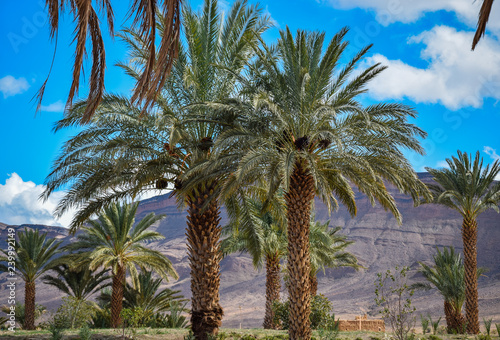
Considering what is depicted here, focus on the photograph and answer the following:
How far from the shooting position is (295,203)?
42.1 ft

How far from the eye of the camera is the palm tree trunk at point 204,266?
13016mm

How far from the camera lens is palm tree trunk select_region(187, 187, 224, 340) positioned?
13.0 meters

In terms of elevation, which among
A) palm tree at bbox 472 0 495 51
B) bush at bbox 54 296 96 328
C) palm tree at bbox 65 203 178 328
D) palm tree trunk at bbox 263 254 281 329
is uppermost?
palm tree at bbox 472 0 495 51

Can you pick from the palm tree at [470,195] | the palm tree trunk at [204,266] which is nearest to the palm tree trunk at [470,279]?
the palm tree at [470,195]

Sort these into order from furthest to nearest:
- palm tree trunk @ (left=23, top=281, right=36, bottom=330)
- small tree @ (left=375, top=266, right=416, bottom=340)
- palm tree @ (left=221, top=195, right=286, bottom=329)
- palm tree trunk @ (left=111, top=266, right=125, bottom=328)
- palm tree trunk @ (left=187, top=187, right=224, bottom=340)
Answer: palm tree trunk @ (left=23, top=281, right=36, bottom=330), palm tree trunk @ (left=111, top=266, right=125, bottom=328), palm tree @ (left=221, top=195, right=286, bottom=329), palm tree trunk @ (left=187, top=187, right=224, bottom=340), small tree @ (left=375, top=266, right=416, bottom=340)

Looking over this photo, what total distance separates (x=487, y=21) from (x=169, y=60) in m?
2.57

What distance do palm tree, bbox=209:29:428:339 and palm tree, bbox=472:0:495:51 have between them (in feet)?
28.6

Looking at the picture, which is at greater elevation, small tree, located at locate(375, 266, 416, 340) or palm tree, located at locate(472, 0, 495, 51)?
palm tree, located at locate(472, 0, 495, 51)

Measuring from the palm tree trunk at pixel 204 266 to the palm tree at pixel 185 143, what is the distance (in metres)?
0.03

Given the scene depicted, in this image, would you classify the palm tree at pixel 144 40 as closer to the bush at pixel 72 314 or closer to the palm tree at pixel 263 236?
the palm tree at pixel 263 236

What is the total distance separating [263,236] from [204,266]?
6.74 m

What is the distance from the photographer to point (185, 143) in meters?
13.6

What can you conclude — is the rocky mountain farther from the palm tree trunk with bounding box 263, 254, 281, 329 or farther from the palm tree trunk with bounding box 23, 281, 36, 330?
the palm tree trunk with bounding box 23, 281, 36, 330

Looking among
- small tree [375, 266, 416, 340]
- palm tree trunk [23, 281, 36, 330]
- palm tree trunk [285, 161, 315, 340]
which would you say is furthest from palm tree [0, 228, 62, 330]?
small tree [375, 266, 416, 340]
